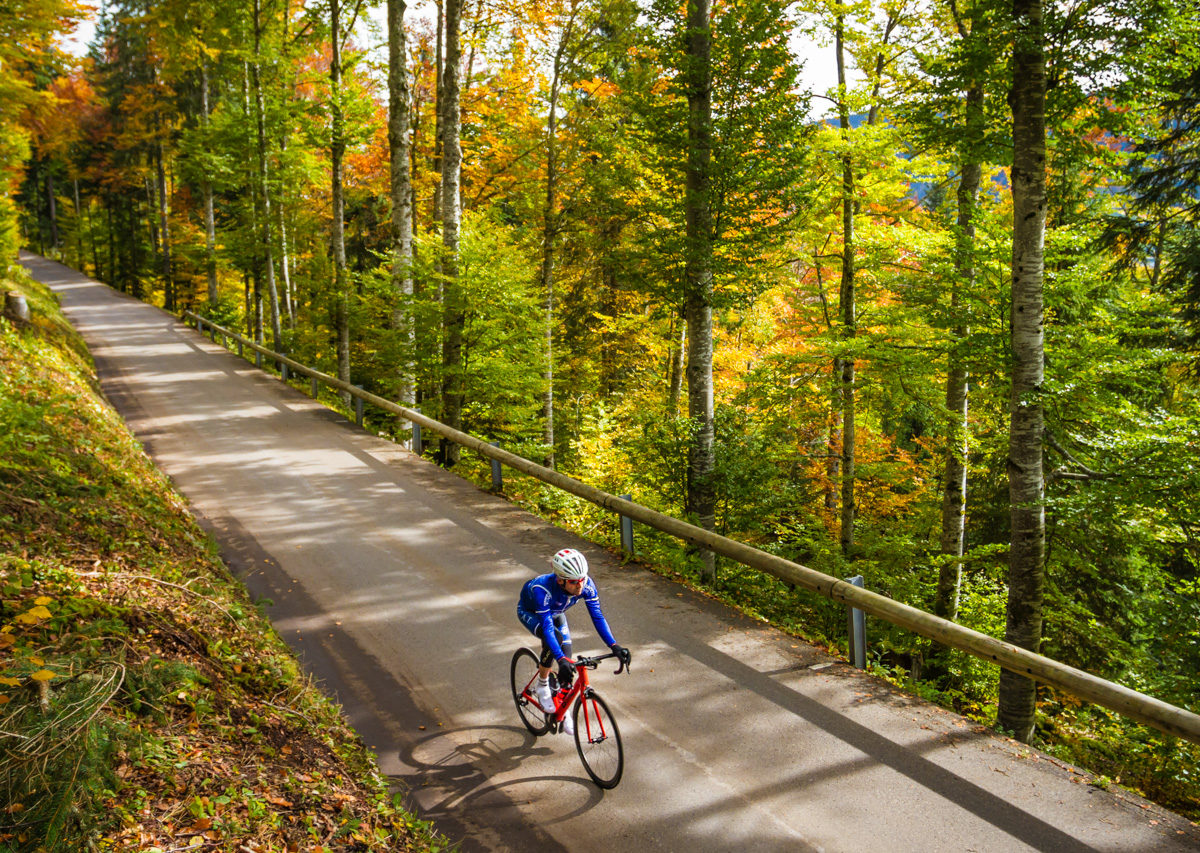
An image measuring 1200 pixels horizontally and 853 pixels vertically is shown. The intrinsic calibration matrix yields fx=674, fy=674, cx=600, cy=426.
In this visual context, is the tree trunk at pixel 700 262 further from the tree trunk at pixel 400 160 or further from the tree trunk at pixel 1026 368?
the tree trunk at pixel 400 160

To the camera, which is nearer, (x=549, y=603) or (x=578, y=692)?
(x=578, y=692)

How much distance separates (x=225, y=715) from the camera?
491 cm

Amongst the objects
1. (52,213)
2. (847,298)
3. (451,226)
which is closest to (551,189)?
(451,226)

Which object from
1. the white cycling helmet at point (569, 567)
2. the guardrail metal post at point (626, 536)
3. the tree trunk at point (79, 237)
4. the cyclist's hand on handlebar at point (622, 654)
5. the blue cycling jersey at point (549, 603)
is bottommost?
the guardrail metal post at point (626, 536)

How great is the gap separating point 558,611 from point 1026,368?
227 inches

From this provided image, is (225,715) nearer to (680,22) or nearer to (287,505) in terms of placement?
(287,505)

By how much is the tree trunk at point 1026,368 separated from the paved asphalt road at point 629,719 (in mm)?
2066

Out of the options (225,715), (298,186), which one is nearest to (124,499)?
(225,715)

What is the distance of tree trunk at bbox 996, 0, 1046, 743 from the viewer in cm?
712

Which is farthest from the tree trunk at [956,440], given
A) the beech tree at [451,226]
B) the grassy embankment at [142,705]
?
the grassy embankment at [142,705]

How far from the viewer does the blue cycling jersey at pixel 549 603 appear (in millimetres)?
5613

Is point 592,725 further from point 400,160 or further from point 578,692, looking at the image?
point 400,160

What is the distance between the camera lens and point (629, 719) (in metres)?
6.25

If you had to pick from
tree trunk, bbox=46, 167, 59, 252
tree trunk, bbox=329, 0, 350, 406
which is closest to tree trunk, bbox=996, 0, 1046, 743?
tree trunk, bbox=329, 0, 350, 406
